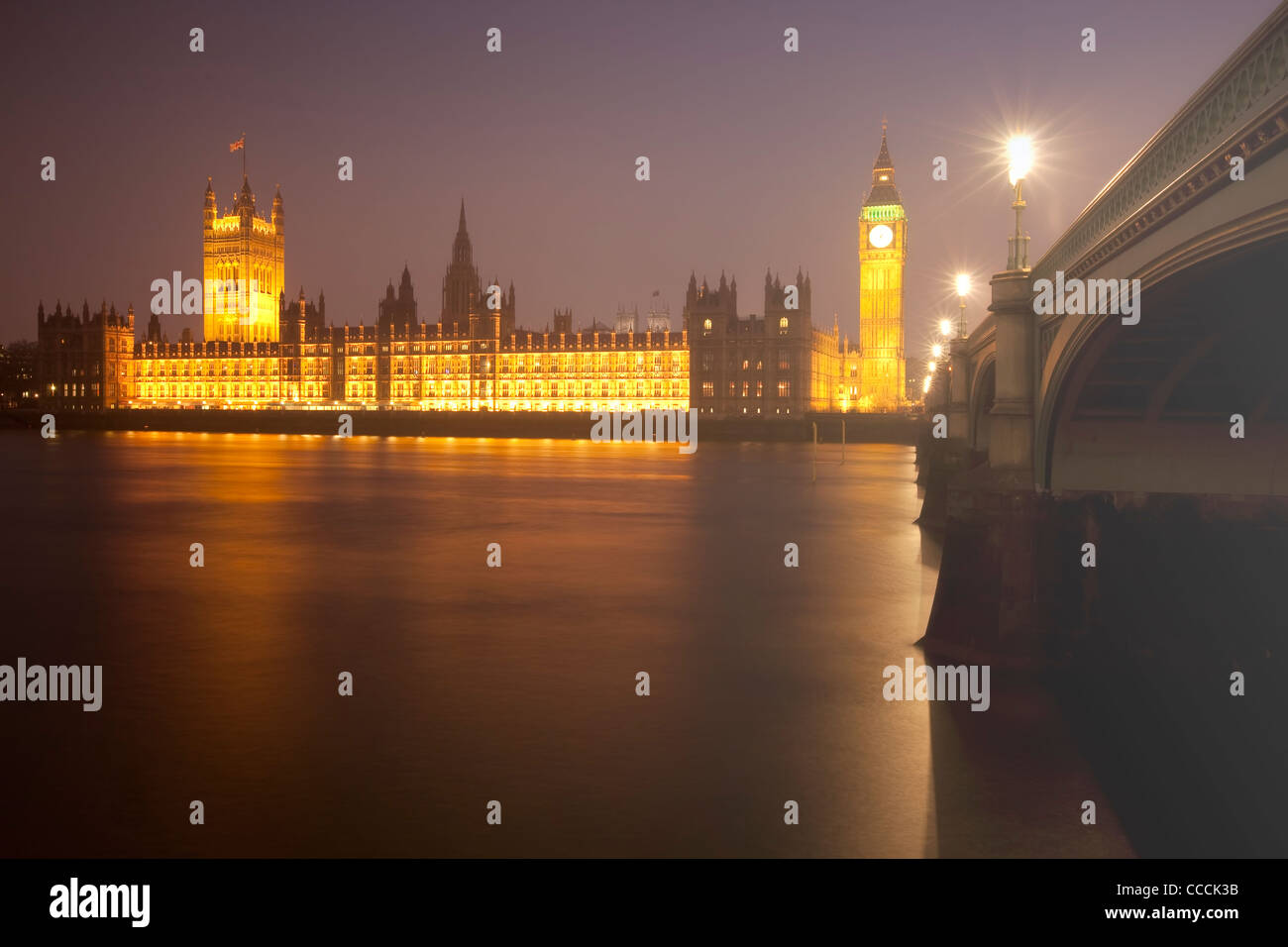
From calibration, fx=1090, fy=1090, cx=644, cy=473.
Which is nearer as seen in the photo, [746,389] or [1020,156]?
[1020,156]

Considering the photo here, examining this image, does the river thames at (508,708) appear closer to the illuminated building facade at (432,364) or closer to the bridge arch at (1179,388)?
the bridge arch at (1179,388)

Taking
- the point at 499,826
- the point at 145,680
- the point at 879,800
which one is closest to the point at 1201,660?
the point at 879,800

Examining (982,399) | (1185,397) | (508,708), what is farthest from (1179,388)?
(982,399)

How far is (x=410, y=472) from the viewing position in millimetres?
52625

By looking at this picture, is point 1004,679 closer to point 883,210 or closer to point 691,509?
point 691,509

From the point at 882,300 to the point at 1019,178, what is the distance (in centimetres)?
12504

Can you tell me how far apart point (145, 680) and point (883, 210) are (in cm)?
13595

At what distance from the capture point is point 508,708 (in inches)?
488

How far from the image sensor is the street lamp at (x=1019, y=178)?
52.0 feet

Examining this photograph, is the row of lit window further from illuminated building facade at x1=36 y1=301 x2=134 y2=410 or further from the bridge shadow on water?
the bridge shadow on water

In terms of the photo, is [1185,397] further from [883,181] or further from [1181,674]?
[883,181]

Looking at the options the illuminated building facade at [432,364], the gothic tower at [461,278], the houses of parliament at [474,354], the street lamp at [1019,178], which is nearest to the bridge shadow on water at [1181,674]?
the street lamp at [1019,178]

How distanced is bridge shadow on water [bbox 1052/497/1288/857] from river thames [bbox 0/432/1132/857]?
0.61m
